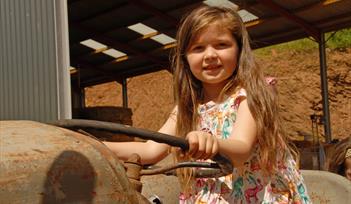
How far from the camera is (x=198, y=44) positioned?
2176 mm

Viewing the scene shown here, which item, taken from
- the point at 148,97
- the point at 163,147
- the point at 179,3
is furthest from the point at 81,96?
the point at 163,147

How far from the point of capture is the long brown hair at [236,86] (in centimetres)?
209

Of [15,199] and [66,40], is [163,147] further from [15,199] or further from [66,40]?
[66,40]

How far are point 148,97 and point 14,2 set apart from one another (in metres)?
17.1

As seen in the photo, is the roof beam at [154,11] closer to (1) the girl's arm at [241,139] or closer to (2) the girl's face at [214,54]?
(2) the girl's face at [214,54]

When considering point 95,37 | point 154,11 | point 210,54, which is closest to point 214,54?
point 210,54

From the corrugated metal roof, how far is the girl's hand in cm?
991

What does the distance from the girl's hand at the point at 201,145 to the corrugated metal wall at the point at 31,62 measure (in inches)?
169

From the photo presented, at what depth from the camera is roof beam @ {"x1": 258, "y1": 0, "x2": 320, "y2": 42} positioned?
11508mm

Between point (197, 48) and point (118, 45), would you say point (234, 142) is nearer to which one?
point (197, 48)

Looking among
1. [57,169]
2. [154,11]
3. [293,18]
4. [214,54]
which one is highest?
[154,11]

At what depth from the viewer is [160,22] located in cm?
1331

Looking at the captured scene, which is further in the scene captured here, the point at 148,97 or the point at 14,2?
the point at 148,97

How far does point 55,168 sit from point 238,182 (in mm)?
1116
